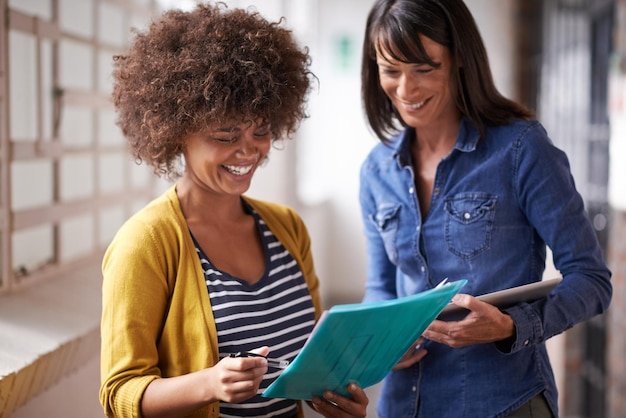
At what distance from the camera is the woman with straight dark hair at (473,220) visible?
1456 mm

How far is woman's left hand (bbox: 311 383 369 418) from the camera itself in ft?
4.17

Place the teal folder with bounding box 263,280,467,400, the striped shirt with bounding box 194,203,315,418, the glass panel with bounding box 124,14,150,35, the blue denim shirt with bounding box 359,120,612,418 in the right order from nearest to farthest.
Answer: the teal folder with bounding box 263,280,467,400, the striped shirt with bounding box 194,203,315,418, the blue denim shirt with bounding box 359,120,612,418, the glass panel with bounding box 124,14,150,35

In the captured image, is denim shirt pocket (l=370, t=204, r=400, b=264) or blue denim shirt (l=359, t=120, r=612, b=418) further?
denim shirt pocket (l=370, t=204, r=400, b=264)

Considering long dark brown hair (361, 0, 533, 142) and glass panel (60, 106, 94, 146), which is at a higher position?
long dark brown hair (361, 0, 533, 142)

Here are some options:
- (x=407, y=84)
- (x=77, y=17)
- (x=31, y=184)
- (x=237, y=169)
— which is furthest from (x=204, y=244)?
(x=77, y=17)

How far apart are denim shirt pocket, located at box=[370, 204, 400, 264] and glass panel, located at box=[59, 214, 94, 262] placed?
1048 mm

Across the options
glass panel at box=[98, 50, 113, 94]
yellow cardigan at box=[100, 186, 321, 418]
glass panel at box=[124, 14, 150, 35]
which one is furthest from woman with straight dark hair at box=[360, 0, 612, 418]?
glass panel at box=[124, 14, 150, 35]

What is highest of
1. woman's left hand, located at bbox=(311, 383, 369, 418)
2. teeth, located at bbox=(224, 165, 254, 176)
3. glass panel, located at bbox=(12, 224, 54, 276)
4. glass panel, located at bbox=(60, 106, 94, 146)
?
glass panel, located at bbox=(60, 106, 94, 146)

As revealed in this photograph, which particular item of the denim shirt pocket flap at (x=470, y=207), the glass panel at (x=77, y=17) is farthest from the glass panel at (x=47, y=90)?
the denim shirt pocket flap at (x=470, y=207)

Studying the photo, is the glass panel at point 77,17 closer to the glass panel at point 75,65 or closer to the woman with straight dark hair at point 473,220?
the glass panel at point 75,65

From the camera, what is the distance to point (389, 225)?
1.64 m

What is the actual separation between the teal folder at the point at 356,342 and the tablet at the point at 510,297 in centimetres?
15

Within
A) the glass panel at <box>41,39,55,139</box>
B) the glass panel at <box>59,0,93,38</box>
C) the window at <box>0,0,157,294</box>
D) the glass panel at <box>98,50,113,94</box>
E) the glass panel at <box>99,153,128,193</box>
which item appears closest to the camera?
the window at <box>0,0,157,294</box>

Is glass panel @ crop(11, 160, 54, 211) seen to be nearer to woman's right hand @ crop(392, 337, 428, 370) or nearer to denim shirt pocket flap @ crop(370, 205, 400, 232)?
denim shirt pocket flap @ crop(370, 205, 400, 232)
